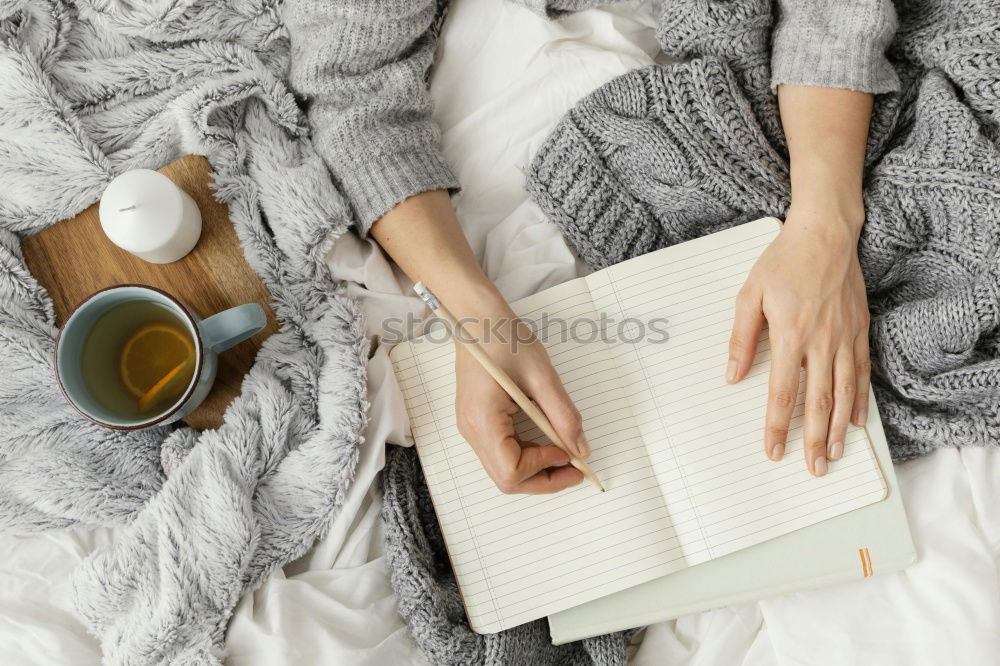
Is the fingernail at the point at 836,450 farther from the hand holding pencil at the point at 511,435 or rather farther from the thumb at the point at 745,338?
the hand holding pencil at the point at 511,435

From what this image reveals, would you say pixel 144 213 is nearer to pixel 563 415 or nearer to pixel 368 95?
pixel 368 95

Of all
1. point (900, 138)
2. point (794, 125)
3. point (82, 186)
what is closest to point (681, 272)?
point (794, 125)

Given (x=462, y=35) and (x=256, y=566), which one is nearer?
(x=256, y=566)

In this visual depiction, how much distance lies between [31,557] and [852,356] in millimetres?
878

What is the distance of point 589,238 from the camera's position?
77 cm

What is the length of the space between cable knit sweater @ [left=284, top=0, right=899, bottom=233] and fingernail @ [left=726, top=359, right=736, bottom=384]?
327 millimetres

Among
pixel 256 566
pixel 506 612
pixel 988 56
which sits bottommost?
pixel 506 612

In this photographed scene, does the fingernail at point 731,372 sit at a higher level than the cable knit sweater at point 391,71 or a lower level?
lower

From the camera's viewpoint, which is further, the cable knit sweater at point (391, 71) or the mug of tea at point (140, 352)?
the cable knit sweater at point (391, 71)

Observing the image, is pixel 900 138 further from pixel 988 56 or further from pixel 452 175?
pixel 452 175

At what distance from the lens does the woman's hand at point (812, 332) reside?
0.67m

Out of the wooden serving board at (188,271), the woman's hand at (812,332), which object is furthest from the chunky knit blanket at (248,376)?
the woman's hand at (812,332)

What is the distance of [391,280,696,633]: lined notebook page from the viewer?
0.66m

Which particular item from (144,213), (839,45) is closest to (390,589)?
(144,213)
